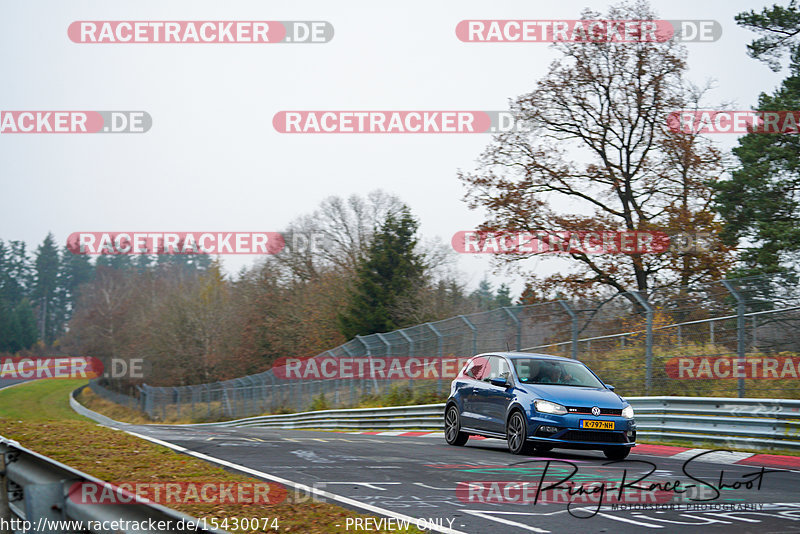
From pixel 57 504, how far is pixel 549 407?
8.51 m

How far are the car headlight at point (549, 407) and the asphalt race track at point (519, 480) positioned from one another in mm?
699

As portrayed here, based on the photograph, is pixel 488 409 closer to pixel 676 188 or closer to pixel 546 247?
pixel 546 247

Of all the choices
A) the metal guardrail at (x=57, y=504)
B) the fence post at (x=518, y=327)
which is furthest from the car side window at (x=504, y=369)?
the metal guardrail at (x=57, y=504)

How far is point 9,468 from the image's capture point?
558cm

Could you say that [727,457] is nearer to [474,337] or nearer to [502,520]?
[502,520]

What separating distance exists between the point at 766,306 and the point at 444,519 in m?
9.71

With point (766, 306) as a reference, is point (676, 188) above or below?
above

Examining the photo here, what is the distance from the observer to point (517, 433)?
12406 millimetres

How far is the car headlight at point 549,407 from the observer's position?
11922 mm

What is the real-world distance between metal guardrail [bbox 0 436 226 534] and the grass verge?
4.53ft

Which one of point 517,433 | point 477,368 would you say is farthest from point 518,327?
point 517,433

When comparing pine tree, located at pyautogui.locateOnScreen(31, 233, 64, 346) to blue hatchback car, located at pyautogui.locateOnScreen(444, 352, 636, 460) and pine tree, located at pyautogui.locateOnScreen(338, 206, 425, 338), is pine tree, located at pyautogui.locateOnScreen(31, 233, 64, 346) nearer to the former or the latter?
pine tree, located at pyautogui.locateOnScreen(338, 206, 425, 338)

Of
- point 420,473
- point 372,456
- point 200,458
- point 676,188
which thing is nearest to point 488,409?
point 372,456

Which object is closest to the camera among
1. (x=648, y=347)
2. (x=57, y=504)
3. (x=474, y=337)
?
(x=57, y=504)
